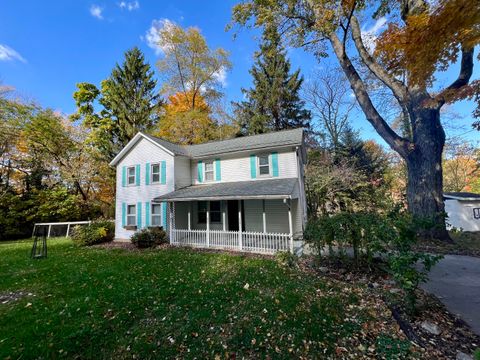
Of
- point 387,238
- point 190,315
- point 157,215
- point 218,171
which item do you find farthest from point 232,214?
point 387,238

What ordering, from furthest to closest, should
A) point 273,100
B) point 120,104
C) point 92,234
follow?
1. point 120,104
2. point 273,100
3. point 92,234

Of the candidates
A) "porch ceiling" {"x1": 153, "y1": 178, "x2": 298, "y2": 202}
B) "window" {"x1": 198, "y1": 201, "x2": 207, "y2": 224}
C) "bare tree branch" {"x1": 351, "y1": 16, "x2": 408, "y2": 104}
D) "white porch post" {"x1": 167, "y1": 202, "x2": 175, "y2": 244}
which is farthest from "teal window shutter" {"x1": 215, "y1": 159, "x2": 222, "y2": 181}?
"bare tree branch" {"x1": 351, "y1": 16, "x2": 408, "y2": 104}

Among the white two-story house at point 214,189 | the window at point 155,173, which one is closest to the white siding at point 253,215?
the white two-story house at point 214,189

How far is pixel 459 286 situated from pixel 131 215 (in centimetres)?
1523

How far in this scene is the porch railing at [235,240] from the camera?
30.7ft

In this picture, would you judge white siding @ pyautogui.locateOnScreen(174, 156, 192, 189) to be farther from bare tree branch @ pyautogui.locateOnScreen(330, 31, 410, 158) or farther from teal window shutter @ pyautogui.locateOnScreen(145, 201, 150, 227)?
bare tree branch @ pyautogui.locateOnScreen(330, 31, 410, 158)

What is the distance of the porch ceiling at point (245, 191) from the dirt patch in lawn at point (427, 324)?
4.15m

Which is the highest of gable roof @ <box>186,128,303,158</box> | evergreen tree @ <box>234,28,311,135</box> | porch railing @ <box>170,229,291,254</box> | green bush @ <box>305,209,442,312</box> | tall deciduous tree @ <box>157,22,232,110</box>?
tall deciduous tree @ <box>157,22,232,110</box>

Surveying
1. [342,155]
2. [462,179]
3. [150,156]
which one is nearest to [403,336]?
[150,156]

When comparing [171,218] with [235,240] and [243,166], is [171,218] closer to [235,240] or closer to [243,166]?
[235,240]

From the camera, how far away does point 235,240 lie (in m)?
10.3

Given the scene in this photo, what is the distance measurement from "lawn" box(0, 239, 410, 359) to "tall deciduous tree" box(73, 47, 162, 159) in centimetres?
1582

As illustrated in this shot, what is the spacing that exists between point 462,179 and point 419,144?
20945 mm

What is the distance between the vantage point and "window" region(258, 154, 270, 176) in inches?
469
